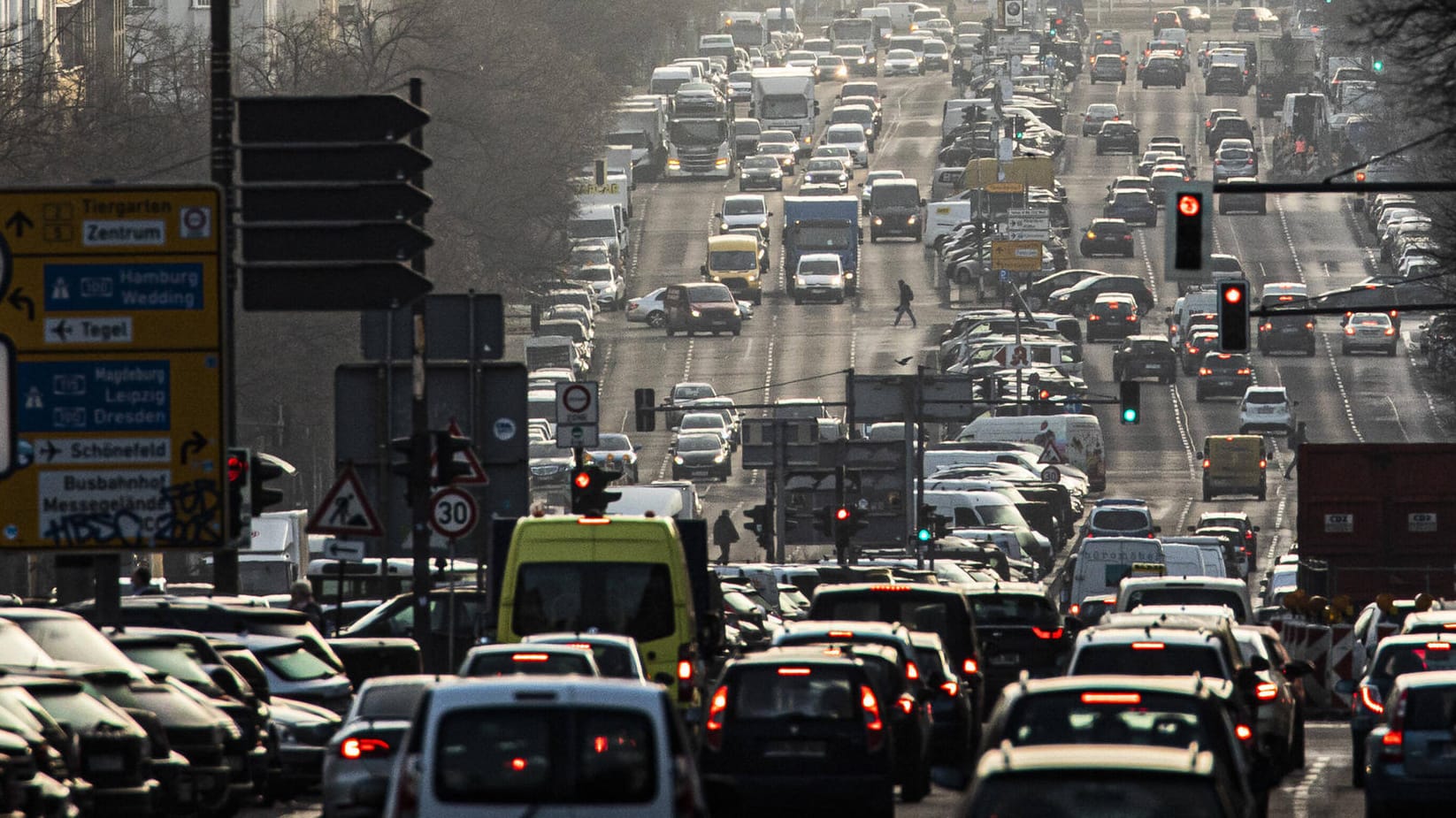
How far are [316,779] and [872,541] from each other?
41.5m

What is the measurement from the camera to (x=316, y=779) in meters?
24.0

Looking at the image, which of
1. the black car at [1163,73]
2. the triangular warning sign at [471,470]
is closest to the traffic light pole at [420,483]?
the triangular warning sign at [471,470]

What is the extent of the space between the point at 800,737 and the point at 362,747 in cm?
291

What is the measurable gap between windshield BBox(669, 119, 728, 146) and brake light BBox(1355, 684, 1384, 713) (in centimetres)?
10731

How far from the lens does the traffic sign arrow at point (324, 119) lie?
73.6ft

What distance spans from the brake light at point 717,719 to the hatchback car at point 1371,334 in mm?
77890

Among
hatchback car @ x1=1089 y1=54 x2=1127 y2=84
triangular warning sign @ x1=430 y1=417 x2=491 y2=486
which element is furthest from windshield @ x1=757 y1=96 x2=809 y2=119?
triangular warning sign @ x1=430 y1=417 x2=491 y2=486

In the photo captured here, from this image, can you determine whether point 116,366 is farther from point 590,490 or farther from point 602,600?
point 590,490

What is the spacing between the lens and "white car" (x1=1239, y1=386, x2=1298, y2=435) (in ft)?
277

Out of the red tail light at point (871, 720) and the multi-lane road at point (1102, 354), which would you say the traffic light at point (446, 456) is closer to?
the red tail light at point (871, 720)

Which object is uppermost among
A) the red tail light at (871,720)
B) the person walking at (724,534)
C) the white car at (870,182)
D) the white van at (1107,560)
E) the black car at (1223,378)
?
the white car at (870,182)

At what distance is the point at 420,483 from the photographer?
87.4ft

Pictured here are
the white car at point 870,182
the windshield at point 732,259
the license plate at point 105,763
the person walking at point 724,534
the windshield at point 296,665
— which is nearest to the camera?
the license plate at point 105,763

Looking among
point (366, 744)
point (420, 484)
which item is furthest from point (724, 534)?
point (366, 744)
